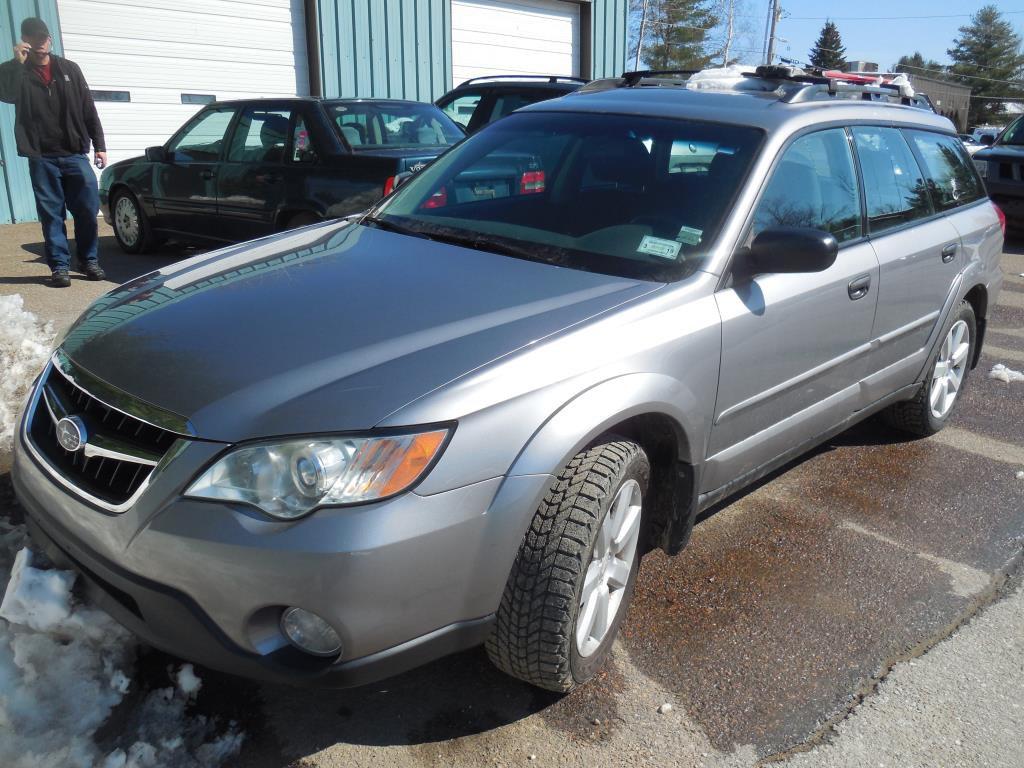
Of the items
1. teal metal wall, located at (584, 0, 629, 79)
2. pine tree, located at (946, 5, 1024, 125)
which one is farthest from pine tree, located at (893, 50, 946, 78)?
teal metal wall, located at (584, 0, 629, 79)

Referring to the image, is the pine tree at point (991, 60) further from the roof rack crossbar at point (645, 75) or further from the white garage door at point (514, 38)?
the roof rack crossbar at point (645, 75)

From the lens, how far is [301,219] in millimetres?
7340

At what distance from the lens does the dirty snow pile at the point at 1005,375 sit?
6102 mm

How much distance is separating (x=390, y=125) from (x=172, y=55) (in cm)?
580

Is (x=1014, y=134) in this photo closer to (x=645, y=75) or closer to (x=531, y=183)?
(x=645, y=75)

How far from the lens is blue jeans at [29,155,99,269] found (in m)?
7.20

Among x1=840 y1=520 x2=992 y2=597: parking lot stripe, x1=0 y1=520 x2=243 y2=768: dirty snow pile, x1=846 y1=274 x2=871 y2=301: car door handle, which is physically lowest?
x1=840 y1=520 x2=992 y2=597: parking lot stripe

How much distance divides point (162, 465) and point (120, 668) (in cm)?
82

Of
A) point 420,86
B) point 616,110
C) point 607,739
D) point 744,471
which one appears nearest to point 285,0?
point 420,86

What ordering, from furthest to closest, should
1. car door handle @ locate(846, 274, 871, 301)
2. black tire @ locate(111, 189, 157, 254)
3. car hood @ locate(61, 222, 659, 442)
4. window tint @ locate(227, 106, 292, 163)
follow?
black tire @ locate(111, 189, 157, 254) → window tint @ locate(227, 106, 292, 163) → car door handle @ locate(846, 274, 871, 301) → car hood @ locate(61, 222, 659, 442)

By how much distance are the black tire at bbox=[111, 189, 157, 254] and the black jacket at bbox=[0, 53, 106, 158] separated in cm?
151

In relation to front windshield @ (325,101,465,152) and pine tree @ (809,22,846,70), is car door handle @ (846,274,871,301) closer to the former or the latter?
front windshield @ (325,101,465,152)

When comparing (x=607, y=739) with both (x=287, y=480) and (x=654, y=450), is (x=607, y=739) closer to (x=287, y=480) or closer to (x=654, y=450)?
(x=654, y=450)

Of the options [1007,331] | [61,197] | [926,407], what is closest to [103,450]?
[926,407]
